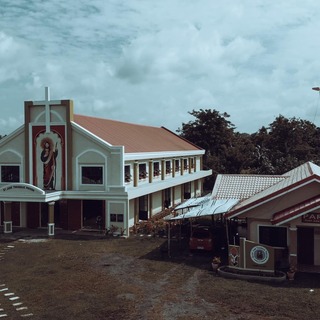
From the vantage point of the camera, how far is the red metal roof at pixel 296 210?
1732cm

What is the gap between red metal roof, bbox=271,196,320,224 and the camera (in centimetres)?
1732

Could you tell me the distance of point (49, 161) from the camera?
28.6m

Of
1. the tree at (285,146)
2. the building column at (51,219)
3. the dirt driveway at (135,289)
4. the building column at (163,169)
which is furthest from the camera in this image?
the tree at (285,146)

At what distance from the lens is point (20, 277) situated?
17531mm

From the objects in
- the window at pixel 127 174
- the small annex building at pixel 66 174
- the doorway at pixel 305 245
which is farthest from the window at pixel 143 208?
the doorway at pixel 305 245

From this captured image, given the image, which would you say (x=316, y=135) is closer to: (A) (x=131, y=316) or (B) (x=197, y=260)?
(B) (x=197, y=260)

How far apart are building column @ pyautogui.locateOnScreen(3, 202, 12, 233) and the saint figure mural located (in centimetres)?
279

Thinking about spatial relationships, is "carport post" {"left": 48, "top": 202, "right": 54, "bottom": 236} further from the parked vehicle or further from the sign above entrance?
the parked vehicle

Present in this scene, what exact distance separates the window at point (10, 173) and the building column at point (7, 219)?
7.78ft

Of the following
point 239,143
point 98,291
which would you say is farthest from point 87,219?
point 239,143

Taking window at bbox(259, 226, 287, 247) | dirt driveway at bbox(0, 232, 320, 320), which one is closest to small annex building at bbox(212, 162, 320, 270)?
window at bbox(259, 226, 287, 247)

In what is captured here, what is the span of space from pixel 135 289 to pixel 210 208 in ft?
26.9

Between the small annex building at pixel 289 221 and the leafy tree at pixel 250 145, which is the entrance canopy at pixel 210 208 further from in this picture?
the leafy tree at pixel 250 145

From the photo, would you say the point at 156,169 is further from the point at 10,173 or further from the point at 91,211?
the point at 10,173
